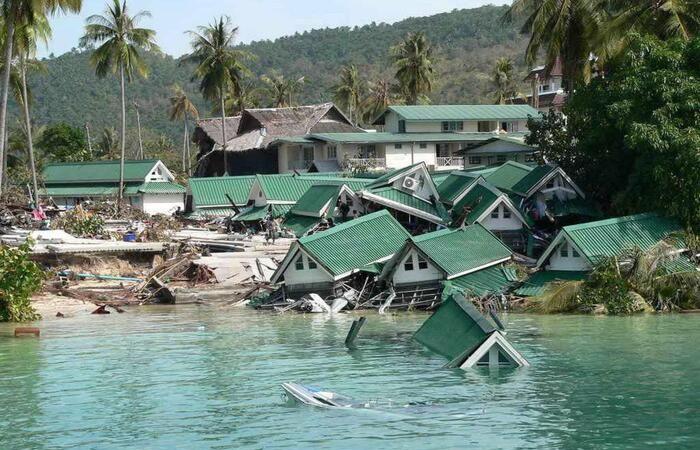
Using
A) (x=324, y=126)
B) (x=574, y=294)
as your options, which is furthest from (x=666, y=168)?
(x=324, y=126)

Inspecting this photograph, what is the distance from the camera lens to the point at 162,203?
7650 centimetres

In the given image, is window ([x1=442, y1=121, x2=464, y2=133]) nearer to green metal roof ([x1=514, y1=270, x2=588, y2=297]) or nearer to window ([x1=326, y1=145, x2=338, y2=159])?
window ([x1=326, y1=145, x2=338, y2=159])

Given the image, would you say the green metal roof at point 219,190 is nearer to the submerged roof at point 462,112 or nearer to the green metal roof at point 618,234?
the submerged roof at point 462,112

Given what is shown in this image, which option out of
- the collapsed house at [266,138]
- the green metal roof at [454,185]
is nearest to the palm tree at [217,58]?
the collapsed house at [266,138]

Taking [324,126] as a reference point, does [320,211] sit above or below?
below

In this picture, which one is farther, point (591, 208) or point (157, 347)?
point (591, 208)

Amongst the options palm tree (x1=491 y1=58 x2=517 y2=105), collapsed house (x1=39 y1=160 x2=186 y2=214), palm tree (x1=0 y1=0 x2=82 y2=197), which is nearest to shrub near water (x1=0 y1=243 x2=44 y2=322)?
palm tree (x1=0 y1=0 x2=82 y2=197)

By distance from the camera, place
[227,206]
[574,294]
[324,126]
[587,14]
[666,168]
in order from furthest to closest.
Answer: [324,126] < [227,206] < [587,14] < [666,168] < [574,294]

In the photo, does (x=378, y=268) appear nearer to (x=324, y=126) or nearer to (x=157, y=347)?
(x=157, y=347)

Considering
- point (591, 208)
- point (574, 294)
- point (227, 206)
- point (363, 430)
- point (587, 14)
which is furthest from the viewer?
point (227, 206)

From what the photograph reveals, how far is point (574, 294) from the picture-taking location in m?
36.0

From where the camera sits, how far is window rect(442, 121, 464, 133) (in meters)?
77.5

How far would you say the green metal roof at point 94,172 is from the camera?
77188 mm

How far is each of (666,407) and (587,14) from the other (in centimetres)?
3115
